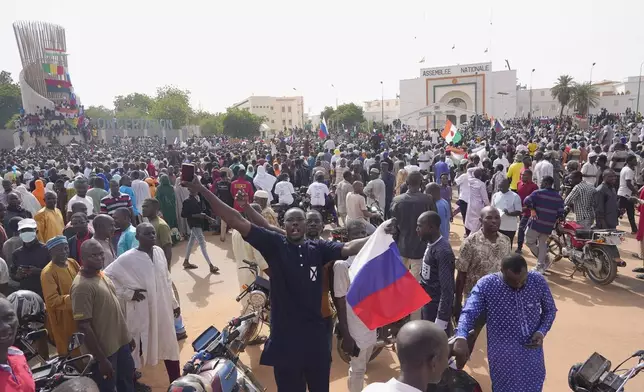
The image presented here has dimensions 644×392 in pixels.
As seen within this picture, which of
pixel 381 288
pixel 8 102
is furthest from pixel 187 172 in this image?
pixel 8 102

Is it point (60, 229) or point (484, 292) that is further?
point (60, 229)

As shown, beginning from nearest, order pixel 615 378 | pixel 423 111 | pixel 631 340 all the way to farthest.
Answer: pixel 615 378
pixel 631 340
pixel 423 111

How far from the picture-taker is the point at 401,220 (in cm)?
570

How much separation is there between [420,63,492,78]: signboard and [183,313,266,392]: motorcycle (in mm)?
67656

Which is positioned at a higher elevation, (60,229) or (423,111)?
(423,111)

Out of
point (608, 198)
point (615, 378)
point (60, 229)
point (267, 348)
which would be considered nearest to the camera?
point (615, 378)

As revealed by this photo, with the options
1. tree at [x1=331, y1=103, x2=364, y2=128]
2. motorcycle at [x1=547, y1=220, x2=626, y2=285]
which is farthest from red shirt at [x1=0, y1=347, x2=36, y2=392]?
tree at [x1=331, y1=103, x2=364, y2=128]

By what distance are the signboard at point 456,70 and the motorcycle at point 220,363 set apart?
67.7 m

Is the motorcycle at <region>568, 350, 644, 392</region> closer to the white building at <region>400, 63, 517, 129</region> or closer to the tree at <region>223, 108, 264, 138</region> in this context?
the tree at <region>223, 108, 264, 138</region>

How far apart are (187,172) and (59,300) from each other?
6.53 feet

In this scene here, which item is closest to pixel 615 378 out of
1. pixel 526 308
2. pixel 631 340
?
pixel 526 308

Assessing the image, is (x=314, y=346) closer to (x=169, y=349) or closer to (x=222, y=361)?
(x=222, y=361)

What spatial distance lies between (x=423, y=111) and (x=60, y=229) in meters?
55.0

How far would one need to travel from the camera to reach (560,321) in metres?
5.76
